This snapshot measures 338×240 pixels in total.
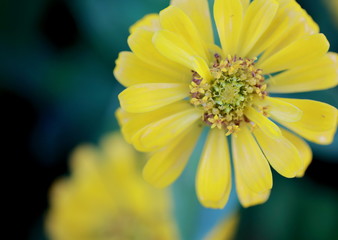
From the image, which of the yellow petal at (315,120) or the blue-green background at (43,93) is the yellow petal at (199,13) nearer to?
the yellow petal at (315,120)

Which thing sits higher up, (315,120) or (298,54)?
(298,54)

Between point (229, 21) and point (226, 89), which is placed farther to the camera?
point (226, 89)

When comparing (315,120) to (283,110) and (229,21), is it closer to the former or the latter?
(283,110)

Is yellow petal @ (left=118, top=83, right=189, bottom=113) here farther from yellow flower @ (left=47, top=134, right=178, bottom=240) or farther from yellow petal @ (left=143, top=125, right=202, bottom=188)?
yellow flower @ (left=47, top=134, right=178, bottom=240)

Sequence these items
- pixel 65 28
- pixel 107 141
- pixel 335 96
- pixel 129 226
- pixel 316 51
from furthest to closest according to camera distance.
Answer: pixel 65 28 < pixel 129 226 < pixel 107 141 < pixel 335 96 < pixel 316 51

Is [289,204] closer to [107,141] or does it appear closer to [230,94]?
[107,141]

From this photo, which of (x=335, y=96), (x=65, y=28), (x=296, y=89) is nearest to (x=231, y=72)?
(x=296, y=89)

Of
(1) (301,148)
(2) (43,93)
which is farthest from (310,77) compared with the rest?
(2) (43,93)

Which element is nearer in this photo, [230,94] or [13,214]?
[230,94]
